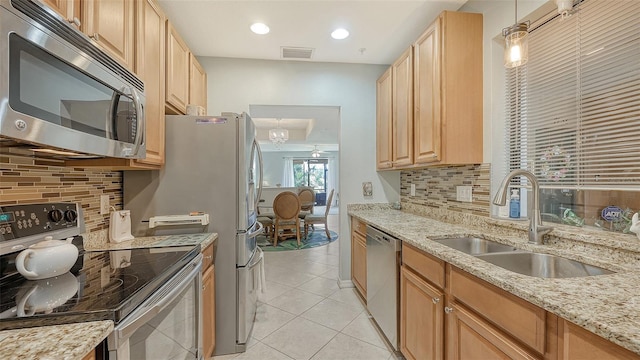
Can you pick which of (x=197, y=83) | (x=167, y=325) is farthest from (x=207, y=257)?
(x=197, y=83)

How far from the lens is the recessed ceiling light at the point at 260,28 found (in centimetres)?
225

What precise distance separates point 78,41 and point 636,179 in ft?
7.45

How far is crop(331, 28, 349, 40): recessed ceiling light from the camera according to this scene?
2.34 metres

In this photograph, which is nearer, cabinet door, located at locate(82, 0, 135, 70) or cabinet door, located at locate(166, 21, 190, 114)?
cabinet door, located at locate(82, 0, 135, 70)

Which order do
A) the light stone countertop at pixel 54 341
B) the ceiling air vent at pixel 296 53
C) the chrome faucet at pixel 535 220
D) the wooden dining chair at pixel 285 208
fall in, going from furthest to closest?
the wooden dining chair at pixel 285 208 < the ceiling air vent at pixel 296 53 < the chrome faucet at pixel 535 220 < the light stone countertop at pixel 54 341

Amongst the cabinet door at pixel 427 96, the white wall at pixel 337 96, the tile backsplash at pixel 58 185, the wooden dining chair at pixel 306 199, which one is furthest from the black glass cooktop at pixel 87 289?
the wooden dining chair at pixel 306 199

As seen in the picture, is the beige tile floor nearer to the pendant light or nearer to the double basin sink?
the double basin sink

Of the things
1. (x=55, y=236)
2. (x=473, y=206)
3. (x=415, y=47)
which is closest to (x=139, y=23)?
(x=55, y=236)

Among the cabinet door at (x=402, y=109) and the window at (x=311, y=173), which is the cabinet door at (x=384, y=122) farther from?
the window at (x=311, y=173)

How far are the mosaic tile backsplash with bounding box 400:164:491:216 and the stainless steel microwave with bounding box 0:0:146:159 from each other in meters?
2.15

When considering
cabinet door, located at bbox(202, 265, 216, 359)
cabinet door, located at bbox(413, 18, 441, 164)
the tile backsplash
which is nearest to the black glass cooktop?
the tile backsplash

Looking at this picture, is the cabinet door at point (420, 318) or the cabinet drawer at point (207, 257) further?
the cabinet drawer at point (207, 257)

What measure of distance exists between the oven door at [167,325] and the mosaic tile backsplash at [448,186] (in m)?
1.89

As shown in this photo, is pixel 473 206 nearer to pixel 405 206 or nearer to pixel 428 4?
pixel 405 206
